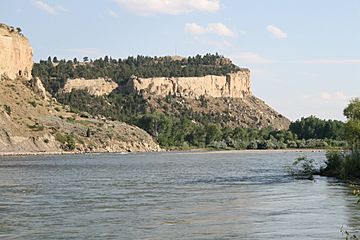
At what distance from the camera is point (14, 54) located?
163 metres

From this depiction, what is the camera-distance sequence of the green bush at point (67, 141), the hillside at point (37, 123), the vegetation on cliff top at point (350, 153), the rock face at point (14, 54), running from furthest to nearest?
1. the rock face at point (14, 54)
2. the green bush at point (67, 141)
3. the hillside at point (37, 123)
4. the vegetation on cliff top at point (350, 153)

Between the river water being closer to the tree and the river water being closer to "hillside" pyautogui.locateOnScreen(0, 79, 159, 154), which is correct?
the tree

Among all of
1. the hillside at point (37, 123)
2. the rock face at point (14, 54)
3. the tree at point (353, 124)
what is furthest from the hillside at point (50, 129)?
the tree at point (353, 124)

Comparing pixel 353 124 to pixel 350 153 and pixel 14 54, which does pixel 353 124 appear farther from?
pixel 14 54

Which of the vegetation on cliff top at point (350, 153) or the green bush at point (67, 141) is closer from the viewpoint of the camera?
the vegetation on cliff top at point (350, 153)

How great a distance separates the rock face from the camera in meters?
157

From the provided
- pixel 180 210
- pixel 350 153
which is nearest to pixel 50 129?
pixel 350 153

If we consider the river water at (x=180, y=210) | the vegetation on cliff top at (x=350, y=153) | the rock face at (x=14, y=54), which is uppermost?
the rock face at (x=14, y=54)

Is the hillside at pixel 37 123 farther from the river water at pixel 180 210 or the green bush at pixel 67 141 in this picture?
the river water at pixel 180 210

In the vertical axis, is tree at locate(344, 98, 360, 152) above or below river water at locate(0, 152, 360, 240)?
above

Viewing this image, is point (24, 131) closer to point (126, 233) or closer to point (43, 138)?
point (43, 138)

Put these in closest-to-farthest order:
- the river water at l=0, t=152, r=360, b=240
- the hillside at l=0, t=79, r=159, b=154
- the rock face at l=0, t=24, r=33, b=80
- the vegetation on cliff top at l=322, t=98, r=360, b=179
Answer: the river water at l=0, t=152, r=360, b=240
the vegetation on cliff top at l=322, t=98, r=360, b=179
the hillside at l=0, t=79, r=159, b=154
the rock face at l=0, t=24, r=33, b=80

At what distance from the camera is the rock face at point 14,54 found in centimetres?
15700

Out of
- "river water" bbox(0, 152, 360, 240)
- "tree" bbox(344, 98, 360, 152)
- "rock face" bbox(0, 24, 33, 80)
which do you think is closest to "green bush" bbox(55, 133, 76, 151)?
"rock face" bbox(0, 24, 33, 80)
